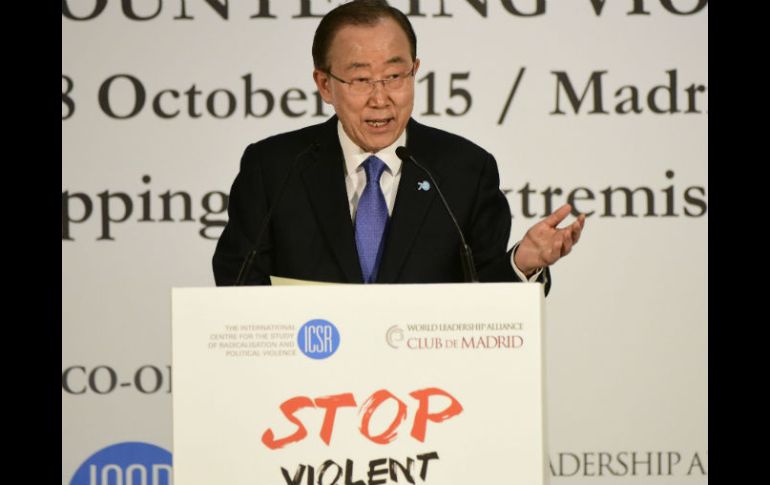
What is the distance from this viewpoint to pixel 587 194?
4.00 m

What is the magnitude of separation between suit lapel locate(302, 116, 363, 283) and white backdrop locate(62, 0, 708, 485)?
1.77 ft

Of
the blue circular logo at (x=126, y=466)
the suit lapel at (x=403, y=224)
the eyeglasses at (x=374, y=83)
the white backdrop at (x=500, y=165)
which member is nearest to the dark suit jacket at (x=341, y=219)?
the suit lapel at (x=403, y=224)

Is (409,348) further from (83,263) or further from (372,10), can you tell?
(83,263)

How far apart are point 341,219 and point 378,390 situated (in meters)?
1.33

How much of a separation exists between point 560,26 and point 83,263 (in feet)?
6.36

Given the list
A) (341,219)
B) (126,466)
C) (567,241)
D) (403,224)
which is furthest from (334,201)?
(126,466)

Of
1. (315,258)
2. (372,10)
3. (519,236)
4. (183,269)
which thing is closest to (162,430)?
(183,269)

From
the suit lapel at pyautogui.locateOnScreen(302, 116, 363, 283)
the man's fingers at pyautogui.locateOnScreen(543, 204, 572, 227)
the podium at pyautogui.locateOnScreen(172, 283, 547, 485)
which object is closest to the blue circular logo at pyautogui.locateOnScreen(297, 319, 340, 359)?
the podium at pyautogui.locateOnScreen(172, 283, 547, 485)

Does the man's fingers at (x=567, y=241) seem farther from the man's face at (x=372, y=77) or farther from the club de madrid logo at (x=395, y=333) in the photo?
the man's face at (x=372, y=77)

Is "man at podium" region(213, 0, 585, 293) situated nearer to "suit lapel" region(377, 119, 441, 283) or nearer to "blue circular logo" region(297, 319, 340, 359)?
"suit lapel" region(377, 119, 441, 283)

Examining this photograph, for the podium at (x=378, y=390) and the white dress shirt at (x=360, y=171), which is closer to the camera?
the podium at (x=378, y=390)

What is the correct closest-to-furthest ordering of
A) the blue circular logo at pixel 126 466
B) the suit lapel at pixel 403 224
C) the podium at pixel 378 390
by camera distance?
the podium at pixel 378 390 → the suit lapel at pixel 403 224 → the blue circular logo at pixel 126 466

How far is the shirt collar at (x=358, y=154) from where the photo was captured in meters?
3.37

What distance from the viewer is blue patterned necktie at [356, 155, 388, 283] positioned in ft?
10.9
